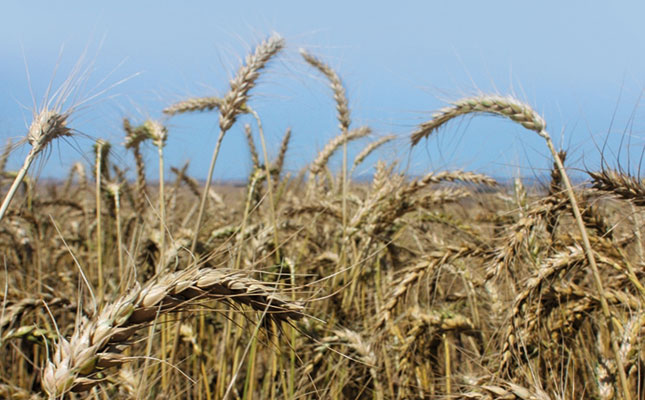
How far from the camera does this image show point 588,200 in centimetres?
203

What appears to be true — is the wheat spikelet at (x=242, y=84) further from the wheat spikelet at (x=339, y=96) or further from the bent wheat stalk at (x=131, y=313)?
the bent wheat stalk at (x=131, y=313)

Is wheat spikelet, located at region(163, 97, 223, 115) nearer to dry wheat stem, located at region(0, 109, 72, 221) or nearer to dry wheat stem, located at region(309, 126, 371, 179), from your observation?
dry wheat stem, located at region(309, 126, 371, 179)

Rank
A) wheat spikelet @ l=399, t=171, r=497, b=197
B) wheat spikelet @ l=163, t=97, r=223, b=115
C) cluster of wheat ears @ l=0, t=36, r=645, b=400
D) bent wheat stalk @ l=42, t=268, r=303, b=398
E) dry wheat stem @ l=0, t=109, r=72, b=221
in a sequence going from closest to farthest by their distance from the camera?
bent wheat stalk @ l=42, t=268, r=303, b=398, cluster of wheat ears @ l=0, t=36, r=645, b=400, dry wheat stem @ l=0, t=109, r=72, b=221, wheat spikelet @ l=399, t=171, r=497, b=197, wheat spikelet @ l=163, t=97, r=223, b=115

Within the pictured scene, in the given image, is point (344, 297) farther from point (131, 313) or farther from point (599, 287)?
point (131, 313)

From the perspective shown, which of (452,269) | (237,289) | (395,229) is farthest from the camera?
(395,229)

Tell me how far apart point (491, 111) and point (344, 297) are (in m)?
1.12

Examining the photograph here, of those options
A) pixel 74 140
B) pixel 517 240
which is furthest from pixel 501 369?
pixel 74 140

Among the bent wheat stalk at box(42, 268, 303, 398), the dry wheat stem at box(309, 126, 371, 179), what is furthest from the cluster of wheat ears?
the dry wheat stem at box(309, 126, 371, 179)

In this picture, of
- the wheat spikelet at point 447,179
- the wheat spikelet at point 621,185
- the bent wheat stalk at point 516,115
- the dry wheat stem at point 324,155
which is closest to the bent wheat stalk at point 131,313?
the bent wheat stalk at point 516,115

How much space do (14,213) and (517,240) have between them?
9.77 feet

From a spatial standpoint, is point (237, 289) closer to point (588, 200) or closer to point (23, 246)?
point (588, 200)

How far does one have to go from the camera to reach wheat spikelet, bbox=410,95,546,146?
1982 mm

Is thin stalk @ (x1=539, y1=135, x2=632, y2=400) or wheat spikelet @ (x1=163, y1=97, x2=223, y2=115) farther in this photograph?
wheat spikelet @ (x1=163, y1=97, x2=223, y2=115)

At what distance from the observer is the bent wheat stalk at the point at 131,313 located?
3.18 feet
